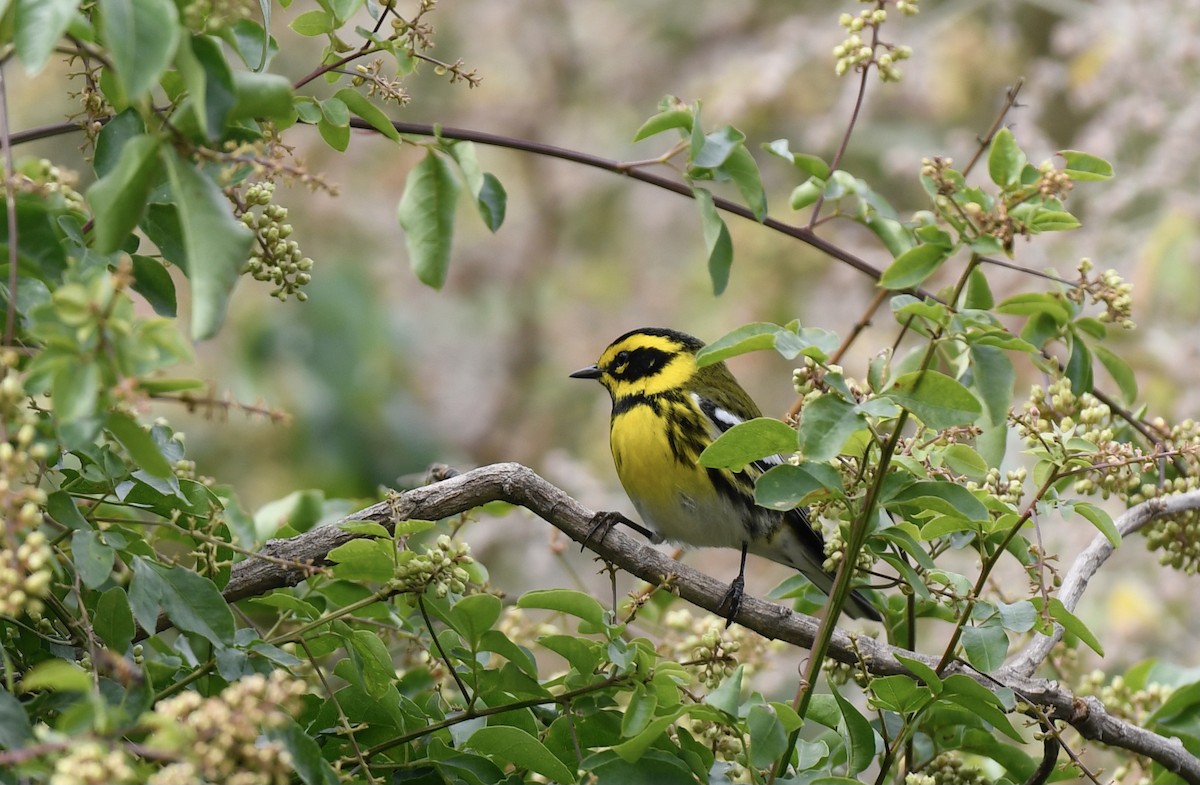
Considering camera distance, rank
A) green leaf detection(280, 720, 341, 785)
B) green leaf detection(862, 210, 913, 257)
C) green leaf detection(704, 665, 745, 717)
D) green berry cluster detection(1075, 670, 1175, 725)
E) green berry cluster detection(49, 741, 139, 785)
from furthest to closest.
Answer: green berry cluster detection(1075, 670, 1175, 725), green leaf detection(862, 210, 913, 257), green leaf detection(704, 665, 745, 717), green leaf detection(280, 720, 341, 785), green berry cluster detection(49, 741, 139, 785)

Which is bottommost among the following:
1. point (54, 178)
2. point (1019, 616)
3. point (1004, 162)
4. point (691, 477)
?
point (1019, 616)

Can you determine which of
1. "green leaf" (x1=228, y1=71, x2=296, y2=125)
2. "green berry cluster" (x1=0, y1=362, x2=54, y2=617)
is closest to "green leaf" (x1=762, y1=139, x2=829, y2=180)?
"green leaf" (x1=228, y1=71, x2=296, y2=125)

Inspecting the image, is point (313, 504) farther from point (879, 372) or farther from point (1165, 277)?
point (1165, 277)

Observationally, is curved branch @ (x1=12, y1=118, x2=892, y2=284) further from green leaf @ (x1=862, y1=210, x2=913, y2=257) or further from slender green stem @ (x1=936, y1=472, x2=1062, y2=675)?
slender green stem @ (x1=936, y1=472, x2=1062, y2=675)

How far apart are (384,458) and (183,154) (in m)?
4.42

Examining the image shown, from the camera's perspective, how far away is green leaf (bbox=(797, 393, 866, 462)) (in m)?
1.16

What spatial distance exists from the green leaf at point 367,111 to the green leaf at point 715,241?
14.5 inches

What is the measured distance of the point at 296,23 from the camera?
1390 mm

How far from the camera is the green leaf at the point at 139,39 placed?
2.78 ft

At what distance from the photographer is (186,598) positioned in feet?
3.88

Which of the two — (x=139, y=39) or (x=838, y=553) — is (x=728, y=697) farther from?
(x=139, y=39)

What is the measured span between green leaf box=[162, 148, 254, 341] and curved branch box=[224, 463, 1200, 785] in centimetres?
61

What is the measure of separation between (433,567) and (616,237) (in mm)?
6206

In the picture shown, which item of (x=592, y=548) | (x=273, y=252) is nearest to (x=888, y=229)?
(x=592, y=548)
